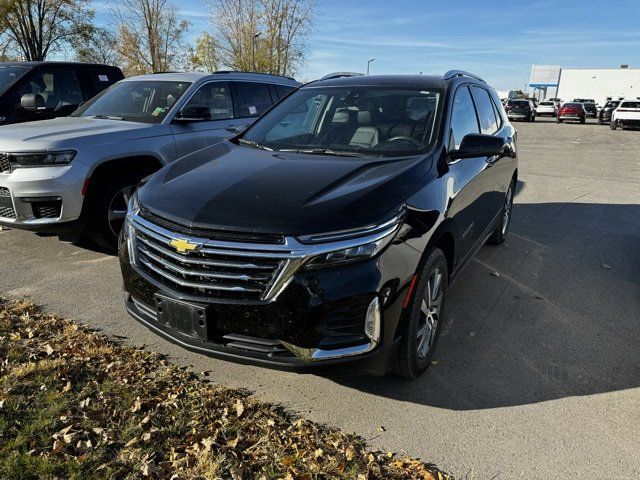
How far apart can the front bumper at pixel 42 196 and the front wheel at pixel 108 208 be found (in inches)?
9.3

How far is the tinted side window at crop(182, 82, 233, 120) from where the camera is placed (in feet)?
19.7

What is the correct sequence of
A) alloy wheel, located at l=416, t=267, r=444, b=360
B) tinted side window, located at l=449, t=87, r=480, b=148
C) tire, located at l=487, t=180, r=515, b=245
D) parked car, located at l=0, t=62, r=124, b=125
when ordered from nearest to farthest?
alloy wheel, located at l=416, t=267, r=444, b=360 < tinted side window, located at l=449, t=87, r=480, b=148 < tire, located at l=487, t=180, r=515, b=245 < parked car, located at l=0, t=62, r=124, b=125

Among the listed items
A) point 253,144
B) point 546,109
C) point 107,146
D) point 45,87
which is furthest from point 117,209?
point 546,109

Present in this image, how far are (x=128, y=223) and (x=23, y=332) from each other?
1379 mm

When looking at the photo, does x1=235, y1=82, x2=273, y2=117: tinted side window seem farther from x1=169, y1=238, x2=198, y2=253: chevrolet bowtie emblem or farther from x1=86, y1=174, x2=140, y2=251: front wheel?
x1=169, y1=238, x2=198, y2=253: chevrolet bowtie emblem

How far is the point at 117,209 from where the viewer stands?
16.5 ft

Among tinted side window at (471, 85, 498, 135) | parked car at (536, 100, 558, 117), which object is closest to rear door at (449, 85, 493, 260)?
tinted side window at (471, 85, 498, 135)

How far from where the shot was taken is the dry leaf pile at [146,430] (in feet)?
7.77

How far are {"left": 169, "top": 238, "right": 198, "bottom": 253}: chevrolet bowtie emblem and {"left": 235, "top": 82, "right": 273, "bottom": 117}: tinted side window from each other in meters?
4.29

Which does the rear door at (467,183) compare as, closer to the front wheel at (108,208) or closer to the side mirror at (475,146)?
the side mirror at (475,146)

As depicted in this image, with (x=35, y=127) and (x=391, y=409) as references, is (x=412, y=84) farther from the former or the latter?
(x=35, y=127)

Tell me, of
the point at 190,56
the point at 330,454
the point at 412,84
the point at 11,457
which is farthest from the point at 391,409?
the point at 190,56

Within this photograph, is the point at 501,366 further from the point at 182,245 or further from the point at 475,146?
the point at 182,245

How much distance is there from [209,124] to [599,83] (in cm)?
7437
